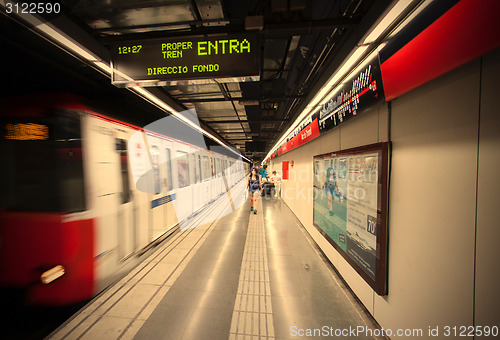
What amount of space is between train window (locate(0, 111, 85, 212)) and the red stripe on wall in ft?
9.99

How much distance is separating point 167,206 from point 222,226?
1613mm

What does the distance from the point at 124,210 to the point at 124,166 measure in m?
0.63

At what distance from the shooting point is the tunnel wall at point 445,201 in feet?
3.20

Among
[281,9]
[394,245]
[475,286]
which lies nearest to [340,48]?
[281,9]

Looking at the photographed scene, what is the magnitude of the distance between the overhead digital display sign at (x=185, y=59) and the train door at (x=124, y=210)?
3.45 feet

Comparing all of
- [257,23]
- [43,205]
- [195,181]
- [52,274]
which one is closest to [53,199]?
[43,205]

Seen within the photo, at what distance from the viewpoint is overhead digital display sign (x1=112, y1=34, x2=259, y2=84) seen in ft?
6.25

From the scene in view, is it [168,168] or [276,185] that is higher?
[168,168]

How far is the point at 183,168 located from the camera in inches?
187

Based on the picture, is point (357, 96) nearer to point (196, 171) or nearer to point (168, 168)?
point (168, 168)

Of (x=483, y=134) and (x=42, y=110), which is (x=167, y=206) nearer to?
(x=42, y=110)

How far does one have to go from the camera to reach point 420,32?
114 centimetres

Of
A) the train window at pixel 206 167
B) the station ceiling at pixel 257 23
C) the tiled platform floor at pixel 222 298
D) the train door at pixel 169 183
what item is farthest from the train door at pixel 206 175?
the station ceiling at pixel 257 23

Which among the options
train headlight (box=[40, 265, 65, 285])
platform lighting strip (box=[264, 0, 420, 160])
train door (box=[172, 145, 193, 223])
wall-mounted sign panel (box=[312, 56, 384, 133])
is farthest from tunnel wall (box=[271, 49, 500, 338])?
train door (box=[172, 145, 193, 223])
